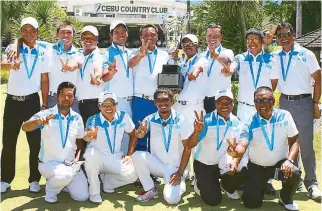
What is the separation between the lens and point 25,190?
17.8 ft

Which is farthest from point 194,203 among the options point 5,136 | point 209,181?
point 5,136

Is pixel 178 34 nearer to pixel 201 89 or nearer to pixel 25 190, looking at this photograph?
pixel 201 89

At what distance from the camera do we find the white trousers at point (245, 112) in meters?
5.48

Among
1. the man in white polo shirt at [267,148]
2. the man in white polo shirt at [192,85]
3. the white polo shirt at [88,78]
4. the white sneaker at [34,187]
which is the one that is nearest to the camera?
the man in white polo shirt at [267,148]

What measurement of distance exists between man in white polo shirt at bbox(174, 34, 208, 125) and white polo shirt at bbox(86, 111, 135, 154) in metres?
0.80

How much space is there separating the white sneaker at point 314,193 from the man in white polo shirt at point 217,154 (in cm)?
88

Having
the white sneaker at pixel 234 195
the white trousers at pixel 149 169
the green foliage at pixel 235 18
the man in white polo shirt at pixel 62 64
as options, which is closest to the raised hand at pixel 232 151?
the white sneaker at pixel 234 195

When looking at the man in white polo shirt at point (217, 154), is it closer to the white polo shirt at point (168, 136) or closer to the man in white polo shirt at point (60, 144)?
the white polo shirt at point (168, 136)

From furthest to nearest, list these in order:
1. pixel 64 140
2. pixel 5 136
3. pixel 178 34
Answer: pixel 178 34 → pixel 5 136 → pixel 64 140

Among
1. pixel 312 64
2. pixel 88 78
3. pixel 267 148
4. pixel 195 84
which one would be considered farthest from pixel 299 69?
pixel 88 78

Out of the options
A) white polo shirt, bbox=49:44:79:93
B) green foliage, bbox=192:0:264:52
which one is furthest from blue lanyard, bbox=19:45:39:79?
green foliage, bbox=192:0:264:52

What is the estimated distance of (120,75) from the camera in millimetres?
5641

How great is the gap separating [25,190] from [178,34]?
3.11 m

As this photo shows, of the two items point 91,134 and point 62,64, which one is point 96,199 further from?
point 62,64
